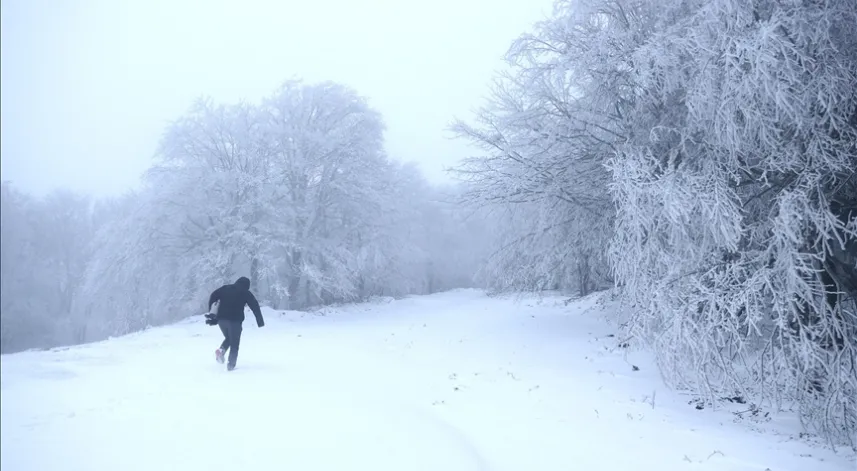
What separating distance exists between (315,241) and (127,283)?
26.2 ft

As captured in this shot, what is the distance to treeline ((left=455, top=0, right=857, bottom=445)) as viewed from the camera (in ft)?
19.1

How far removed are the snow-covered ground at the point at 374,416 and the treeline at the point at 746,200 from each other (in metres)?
0.93

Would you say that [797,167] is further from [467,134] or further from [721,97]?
[467,134]

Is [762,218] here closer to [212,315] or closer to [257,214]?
[212,315]

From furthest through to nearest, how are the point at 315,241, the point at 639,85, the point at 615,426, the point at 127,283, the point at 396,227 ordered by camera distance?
the point at 396,227 < the point at 315,241 < the point at 127,283 < the point at 639,85 < the point at 615,426

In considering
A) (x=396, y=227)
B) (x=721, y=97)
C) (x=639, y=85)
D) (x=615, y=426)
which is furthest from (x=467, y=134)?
(x=396, y=227)

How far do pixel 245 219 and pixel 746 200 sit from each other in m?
18.9

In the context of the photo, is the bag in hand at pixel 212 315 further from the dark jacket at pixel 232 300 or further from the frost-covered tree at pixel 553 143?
the frost-covered tree at pixel 553 143

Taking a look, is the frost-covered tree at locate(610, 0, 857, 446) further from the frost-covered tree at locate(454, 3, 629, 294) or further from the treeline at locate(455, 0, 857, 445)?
the frost-covered tree at locate(454, 3, 629, 294)

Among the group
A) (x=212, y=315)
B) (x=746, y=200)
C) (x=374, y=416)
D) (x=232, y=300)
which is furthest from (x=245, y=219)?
(x=746, y=200)

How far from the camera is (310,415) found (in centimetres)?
565

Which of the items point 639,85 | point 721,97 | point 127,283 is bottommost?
point 127,283

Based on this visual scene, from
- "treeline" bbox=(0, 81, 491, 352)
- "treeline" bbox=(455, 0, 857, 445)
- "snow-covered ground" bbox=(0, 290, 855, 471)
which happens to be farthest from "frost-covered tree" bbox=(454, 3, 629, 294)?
"treeline" bbox=(0, 81, 491, 352)

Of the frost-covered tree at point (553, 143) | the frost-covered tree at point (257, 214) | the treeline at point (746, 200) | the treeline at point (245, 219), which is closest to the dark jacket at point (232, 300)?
the frost-covered tree at point (553, 143)
